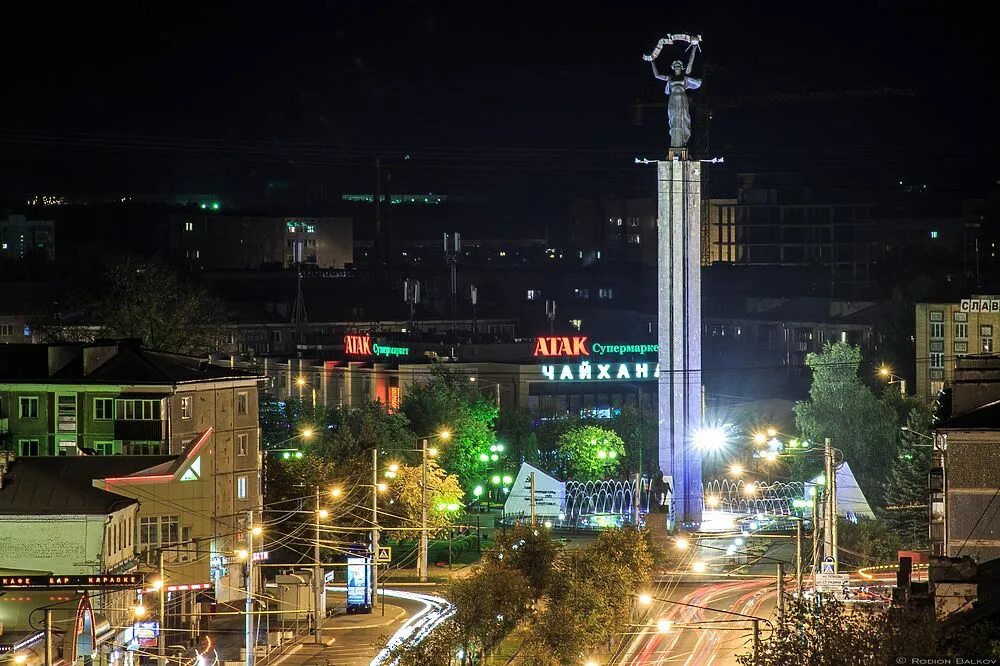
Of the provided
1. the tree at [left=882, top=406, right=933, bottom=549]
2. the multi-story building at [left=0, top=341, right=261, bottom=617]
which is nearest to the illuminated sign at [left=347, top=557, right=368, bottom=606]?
the multi-story building at [left=0, top=341, right=261, bottom=617]

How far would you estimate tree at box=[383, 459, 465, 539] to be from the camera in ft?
184

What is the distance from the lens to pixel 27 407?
52.5 metres

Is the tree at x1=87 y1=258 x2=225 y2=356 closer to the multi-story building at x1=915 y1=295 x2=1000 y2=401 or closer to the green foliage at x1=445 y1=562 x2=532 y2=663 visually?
the multi-story building at x1=915 y1=295 x2=1000 y2=401

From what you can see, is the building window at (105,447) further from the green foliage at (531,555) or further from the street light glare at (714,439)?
the street light glare at (714,439)

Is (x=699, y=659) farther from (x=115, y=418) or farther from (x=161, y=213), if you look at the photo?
(x=161, y=213)

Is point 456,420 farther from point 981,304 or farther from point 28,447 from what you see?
point 981,304

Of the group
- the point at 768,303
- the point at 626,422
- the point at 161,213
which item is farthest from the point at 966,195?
the point at 626,422

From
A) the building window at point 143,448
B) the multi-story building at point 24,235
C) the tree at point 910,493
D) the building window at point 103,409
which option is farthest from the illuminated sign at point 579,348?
the multi-story building at point 24,235

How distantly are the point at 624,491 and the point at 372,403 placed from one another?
1208 cm

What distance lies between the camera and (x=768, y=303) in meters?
122

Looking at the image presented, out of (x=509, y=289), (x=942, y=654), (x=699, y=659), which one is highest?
(x=509, y=289)

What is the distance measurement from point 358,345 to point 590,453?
25.3m

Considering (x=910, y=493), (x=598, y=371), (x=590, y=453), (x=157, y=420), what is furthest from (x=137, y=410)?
(x=598, y=371)

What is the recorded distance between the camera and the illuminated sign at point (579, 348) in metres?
87.1
